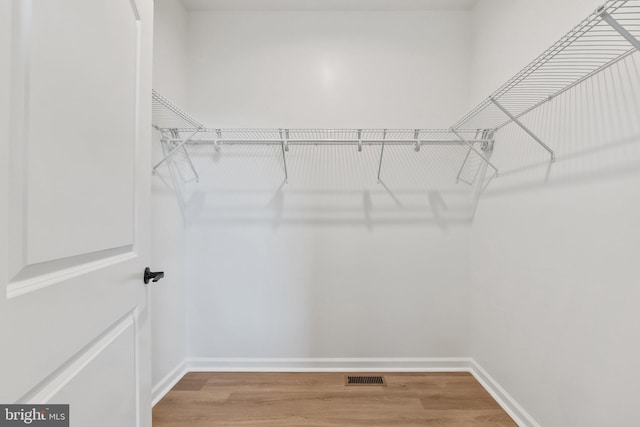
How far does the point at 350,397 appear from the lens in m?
1.90

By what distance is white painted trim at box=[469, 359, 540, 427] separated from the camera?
64.3 inches

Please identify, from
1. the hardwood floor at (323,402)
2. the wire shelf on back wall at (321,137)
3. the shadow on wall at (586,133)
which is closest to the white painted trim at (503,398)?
the hardwood floor at (323,402)

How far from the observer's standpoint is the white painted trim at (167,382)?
1857 mm

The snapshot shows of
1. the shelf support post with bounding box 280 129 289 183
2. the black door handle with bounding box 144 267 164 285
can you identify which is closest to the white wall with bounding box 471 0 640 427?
the shelf support post with bounding box 280 129 289 183

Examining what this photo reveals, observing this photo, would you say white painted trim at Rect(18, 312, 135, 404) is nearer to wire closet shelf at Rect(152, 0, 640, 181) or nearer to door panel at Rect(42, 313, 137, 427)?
door panel at Rect(42, 313, 137, 427)

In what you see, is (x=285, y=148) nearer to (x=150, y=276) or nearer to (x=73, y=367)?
(x=150, y=276)

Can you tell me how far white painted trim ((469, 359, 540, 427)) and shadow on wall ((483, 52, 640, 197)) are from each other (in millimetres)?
1237

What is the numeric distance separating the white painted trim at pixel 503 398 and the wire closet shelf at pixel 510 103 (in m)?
1.40

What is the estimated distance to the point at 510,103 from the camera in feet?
5.67

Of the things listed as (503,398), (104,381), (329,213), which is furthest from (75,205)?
(503,398)

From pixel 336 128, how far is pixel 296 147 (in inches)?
13.3

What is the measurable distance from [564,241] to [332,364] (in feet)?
5.51

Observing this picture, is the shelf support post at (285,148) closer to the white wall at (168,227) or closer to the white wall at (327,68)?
the white wall at (327,68)

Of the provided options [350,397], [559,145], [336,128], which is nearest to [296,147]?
[336,128]
